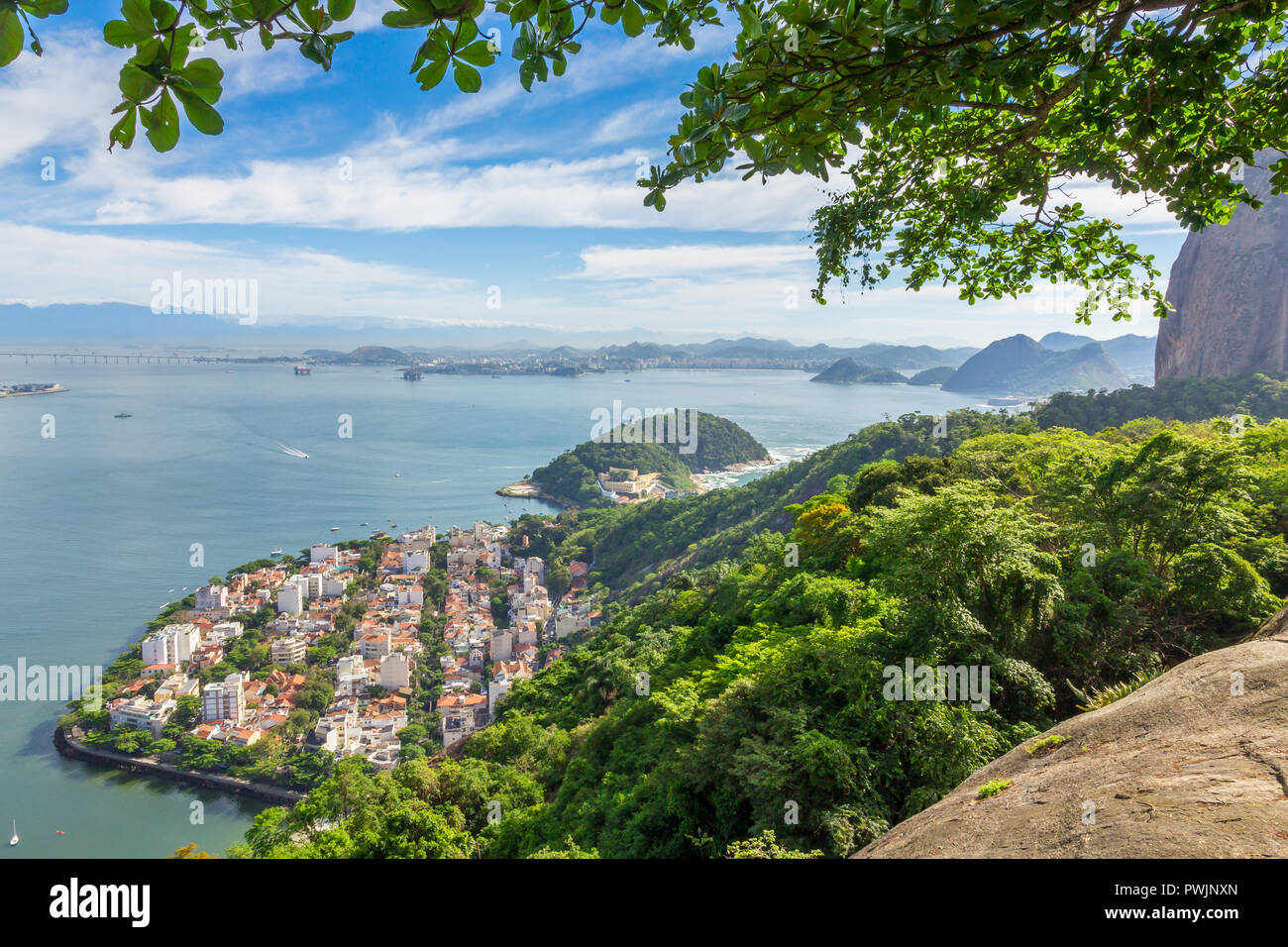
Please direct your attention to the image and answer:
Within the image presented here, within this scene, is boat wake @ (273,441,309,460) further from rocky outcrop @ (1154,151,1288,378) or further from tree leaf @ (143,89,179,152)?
rocky outcrop @ (1154,151,1288,378)

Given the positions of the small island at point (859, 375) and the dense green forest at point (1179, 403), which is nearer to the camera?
the dense green forest at point (1179, 403)

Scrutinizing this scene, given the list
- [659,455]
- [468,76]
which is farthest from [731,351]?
[468,76]

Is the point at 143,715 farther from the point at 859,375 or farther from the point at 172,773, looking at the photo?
the point at 859,375

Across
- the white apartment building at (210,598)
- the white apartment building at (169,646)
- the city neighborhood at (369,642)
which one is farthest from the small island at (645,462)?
the white apartment building at (169,646)

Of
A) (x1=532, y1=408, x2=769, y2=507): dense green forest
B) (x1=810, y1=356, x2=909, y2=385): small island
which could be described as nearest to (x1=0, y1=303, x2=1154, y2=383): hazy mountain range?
(x1=810, y1=356, x2=909, y2=385): small island

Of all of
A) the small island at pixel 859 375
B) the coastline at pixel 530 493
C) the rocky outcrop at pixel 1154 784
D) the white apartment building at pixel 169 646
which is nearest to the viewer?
the rocky outcrop at pixel 1154 784

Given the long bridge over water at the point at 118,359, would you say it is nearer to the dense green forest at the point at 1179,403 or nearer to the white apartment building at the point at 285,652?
the white apartment building at the point at 285,652
